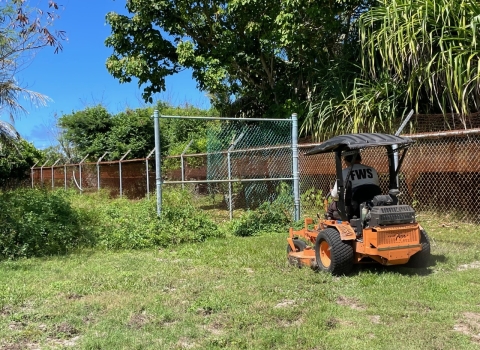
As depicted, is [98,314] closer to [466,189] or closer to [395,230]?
[395,230]

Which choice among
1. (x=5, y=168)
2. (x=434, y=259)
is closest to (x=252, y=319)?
(x=434, y=259)

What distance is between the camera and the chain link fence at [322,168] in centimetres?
851

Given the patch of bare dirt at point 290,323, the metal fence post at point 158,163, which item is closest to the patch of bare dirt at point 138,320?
Answer: the patch of bare dirt at point 290,323

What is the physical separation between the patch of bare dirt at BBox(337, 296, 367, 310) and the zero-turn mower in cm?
73

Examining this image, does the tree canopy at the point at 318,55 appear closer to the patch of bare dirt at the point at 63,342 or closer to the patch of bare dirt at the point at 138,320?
the patch of bare dirt at the point at 138,320

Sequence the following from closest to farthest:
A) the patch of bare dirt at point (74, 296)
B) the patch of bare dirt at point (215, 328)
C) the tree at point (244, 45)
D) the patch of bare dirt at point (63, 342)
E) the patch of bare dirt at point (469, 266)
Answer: the patch of bare dirt at point (63, 342)
the patch of bare dirt at point (215, 328)
the patch of bare dirt at point (74, 296)
the patch of bare dirt at point (469, 266)
the tree at point (244, 45)

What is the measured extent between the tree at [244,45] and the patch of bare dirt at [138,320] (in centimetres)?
913

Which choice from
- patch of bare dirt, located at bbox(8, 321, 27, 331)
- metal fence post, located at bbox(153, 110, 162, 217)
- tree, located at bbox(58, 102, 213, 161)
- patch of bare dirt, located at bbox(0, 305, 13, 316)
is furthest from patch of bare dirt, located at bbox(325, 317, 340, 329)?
tree, located at bbox(58, 102, 213, 161)

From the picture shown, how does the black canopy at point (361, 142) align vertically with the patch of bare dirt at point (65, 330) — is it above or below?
above

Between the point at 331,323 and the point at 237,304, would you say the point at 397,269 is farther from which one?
the point at 237,304

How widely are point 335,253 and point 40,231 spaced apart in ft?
16.5

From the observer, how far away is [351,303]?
4836 millimetres

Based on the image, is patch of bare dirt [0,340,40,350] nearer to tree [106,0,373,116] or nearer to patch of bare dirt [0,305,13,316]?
patch of bare dirt [0,305,13,316]

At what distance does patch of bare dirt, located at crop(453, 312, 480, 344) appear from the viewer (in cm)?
390
